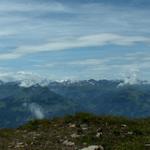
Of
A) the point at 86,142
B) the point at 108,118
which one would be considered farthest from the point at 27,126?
the point at 86,142

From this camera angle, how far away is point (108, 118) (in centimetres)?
2547

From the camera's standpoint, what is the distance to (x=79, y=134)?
73.0 feet

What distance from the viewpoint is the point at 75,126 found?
A: 80.9ft

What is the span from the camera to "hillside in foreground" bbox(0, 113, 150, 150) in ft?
64.3

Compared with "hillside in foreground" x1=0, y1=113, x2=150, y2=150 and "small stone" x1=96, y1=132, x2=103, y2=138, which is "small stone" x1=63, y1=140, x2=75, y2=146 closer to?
"hillside in foreground" x1=0, y1=113, x2=150, y2=150

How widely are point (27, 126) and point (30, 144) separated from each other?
5995mm

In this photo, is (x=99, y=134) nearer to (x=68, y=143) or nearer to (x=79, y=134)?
(x=79, y=134)

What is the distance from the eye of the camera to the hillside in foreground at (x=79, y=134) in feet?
64.3

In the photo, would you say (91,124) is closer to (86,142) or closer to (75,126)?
(75,126)

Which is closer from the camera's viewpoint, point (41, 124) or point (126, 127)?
point (126, 127)

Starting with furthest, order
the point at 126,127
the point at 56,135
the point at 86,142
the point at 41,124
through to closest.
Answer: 1. the point at 41,124
2. the point at 126,127
3. the point at 56,135
4. the point at 86,142

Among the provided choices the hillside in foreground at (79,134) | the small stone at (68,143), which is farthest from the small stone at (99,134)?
the small stone at (68,143)

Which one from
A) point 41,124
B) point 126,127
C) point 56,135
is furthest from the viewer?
point 41,124

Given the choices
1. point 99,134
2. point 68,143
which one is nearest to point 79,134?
point 99,134
